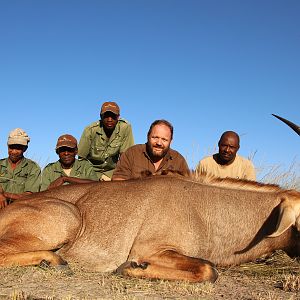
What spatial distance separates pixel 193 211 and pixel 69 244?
58.9 inches

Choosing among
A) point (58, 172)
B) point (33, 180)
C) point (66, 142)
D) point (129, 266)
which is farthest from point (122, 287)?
point (33, 180)

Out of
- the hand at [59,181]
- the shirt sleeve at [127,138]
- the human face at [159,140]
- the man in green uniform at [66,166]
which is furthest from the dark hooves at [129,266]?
the shirt sleeve at [127,138]

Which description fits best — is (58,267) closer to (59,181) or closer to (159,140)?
(159,140)

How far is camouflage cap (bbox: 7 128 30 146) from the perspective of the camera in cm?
931

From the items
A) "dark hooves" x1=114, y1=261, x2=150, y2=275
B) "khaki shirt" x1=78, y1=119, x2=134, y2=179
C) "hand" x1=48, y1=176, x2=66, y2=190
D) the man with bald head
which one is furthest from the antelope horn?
"khaki shirt" x1=78, y1=119, x2=134, y2=179

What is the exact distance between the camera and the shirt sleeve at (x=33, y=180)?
9406 mm

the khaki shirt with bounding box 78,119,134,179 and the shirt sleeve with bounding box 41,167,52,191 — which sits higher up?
the khaki shirt with bounding box 78,119,134,179

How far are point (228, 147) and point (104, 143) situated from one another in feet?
9.45

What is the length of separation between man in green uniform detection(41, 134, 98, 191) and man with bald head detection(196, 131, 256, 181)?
7.09 feet

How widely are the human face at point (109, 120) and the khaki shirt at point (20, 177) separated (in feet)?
6.27

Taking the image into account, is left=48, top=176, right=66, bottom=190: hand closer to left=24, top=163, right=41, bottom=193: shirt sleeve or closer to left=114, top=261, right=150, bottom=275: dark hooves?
left=24, top=163, right=41, bottom=193: shirt sleeve

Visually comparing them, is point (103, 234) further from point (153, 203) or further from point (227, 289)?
point (227, 289)

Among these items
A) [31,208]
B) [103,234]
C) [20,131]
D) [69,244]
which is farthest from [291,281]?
[20,131]

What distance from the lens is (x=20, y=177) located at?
30.9 ft
